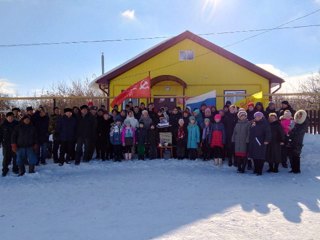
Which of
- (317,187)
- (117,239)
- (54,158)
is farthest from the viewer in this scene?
(54,158)

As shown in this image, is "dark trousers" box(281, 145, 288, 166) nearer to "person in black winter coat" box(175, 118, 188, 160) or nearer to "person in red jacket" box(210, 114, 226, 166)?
Answer: "person in red jacket" box(210, 114, 226, 166)

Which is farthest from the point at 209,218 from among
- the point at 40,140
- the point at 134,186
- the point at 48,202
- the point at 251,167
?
the point at 40,140

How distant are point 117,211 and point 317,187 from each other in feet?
14.0

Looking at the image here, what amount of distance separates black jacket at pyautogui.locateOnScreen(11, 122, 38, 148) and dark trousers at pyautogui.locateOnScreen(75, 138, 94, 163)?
1408 mm

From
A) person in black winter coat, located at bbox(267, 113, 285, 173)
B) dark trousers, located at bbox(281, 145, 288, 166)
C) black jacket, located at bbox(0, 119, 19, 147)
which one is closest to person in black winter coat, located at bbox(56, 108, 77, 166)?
black jacket, located at bbox(0, 119, 19, 147)

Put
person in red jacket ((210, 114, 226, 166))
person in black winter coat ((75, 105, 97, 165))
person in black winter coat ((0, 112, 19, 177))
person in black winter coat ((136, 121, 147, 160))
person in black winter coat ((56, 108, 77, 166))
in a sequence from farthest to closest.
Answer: person in black winter coat ((136, 121, 147, 160)) < person in black winter coat ((75, 105, 97, 165)) < person in black winter coat ((56, 108, 77, 166)) < person in red jacket ((210, 114, 226, 166)) < person in black winter coat ((0, 112, 19, 177))

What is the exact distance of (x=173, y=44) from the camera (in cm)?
1706

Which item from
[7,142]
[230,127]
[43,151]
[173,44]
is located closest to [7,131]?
[7,142]

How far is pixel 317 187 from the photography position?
717 cm

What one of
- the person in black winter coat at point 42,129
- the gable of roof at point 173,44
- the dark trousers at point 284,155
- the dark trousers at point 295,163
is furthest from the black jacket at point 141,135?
the gable of roof at point 173,44

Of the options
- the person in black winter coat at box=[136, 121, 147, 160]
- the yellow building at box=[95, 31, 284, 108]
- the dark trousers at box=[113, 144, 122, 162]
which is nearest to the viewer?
the dark trousers at box=[113, 144, 122, 162]

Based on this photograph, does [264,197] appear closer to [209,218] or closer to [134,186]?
[209,218]

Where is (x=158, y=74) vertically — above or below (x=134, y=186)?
above

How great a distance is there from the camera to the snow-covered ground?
4766 mm
